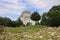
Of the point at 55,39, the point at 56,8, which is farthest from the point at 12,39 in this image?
the point at 56,8

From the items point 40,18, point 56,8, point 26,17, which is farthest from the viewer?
point 26,17

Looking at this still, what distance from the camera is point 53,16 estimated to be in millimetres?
29875

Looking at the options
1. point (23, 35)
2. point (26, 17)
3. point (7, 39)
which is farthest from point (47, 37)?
point (26, 17)

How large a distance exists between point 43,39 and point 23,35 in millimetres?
1312

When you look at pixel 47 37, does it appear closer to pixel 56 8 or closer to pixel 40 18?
pixel 56 8

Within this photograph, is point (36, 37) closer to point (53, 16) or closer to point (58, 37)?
point (58, 37)

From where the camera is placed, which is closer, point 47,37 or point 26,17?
point 47,37

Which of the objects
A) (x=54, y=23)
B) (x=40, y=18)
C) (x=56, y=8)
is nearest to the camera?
(x=54, y=23)

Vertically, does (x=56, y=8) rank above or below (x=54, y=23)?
above

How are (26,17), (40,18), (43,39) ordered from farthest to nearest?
(26,17)
(40,18)
(43,39)

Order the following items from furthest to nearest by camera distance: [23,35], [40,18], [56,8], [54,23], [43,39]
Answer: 1. [40,18]
2. [56,8]
3. [54,23]
4. [23,35]
5. [43,39]

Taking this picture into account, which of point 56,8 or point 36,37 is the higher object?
point 56,8

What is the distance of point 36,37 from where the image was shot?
34.2 ft

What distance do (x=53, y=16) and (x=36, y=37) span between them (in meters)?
19.8
